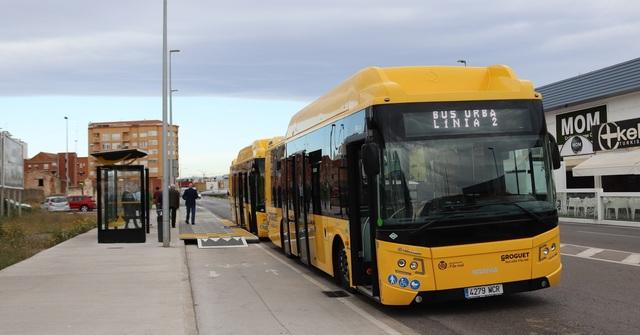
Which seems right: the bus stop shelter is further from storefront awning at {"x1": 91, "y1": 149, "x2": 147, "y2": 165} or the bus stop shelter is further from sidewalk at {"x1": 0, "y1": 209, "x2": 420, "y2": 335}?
sidewalk at {"x1": 0, "y1": 209, "x2": 420, "y2": 335}

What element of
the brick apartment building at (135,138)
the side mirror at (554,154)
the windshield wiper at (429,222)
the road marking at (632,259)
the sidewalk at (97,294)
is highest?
the brick apartment building at (135,138)

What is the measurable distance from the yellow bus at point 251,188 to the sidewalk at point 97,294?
4.80 metres

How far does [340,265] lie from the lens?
1012cm

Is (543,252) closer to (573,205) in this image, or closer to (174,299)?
(174,299)

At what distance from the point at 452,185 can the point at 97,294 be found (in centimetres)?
577

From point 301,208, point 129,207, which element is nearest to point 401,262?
point 301,208

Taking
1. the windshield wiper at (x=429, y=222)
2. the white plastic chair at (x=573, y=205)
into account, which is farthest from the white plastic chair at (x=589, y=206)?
the windshield wiper at (x=429, y=222)

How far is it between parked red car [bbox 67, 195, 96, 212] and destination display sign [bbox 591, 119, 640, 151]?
4240cm

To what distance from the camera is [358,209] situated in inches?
350

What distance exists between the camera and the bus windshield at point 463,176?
7.64 metres

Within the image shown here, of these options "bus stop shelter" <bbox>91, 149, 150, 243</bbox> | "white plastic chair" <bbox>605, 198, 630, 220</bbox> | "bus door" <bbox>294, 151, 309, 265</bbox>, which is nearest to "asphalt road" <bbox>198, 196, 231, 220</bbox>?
"bus stop shelter" <bbox>91, 149, 150, 243</bbox>

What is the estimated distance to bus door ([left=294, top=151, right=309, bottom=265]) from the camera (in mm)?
12054

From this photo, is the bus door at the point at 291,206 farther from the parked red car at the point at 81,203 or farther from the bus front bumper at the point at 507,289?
the parked red car at the point at 81,203

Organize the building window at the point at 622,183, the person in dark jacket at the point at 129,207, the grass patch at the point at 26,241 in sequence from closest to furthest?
the grass patch at the point at 26,241 < the person in dark jacket at the point at 129,207 < the building window at the point at 622,183
